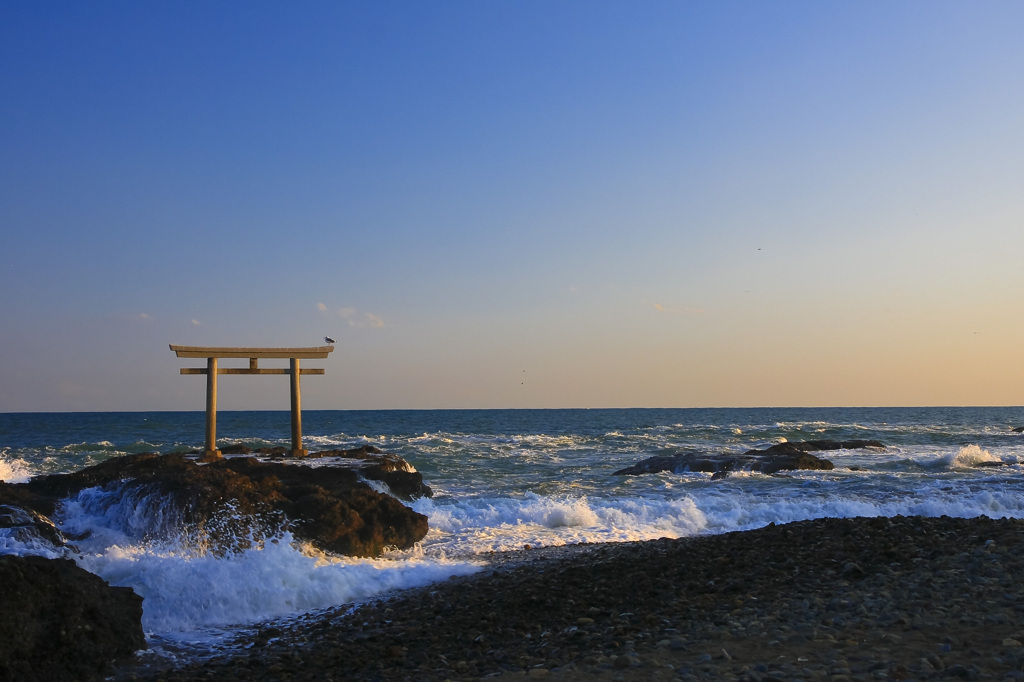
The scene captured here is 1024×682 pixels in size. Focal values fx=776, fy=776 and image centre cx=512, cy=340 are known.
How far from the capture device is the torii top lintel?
18438mm

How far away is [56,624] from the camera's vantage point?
6.20 metres

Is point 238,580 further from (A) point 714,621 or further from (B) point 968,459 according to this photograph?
(B) point 968,459

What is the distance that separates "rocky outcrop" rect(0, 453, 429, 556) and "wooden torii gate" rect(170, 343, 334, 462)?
17.2ft

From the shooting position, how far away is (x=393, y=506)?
12.2 metres

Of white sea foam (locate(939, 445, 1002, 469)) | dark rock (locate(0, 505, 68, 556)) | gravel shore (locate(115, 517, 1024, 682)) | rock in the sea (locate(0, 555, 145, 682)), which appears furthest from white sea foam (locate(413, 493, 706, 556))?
white sea foam (locate(939, 445, 1002, 469))

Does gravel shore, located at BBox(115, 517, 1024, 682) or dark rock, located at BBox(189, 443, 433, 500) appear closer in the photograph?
gravel shore, located at BBox(115, 517, 1024, 682)

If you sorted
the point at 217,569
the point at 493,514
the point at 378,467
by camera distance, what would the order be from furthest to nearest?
the point at 378,467 < the point at 493,514 < the point at 217,569

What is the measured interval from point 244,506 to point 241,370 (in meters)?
8.84

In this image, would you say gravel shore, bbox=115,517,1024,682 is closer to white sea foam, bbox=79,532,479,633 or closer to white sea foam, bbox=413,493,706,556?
white sea foam, bbox=79,532,479,633

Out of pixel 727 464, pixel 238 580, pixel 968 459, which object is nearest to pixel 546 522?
pixel 238 580

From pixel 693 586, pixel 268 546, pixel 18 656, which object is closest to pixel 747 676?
pixel 693 586

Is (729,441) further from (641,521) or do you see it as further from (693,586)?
(693,586)

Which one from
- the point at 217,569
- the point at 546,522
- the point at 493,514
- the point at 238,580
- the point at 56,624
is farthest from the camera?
the point at 493,514

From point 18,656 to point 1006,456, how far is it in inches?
1305
